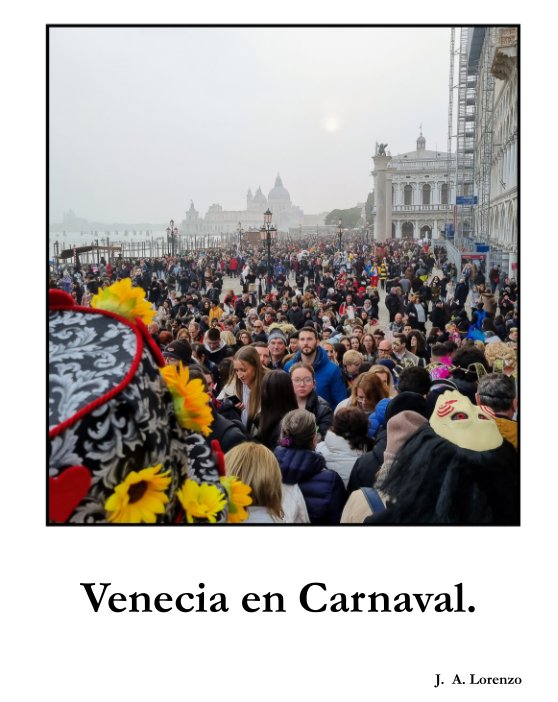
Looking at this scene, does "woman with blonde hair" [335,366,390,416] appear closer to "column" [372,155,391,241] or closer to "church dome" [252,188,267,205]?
"column" [372,155,391,241]

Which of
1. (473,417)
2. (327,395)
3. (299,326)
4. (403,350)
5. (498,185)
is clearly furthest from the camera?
(498,185)

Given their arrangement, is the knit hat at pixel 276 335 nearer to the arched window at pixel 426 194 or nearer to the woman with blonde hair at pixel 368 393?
the woman with blonde hair at pixel 368 393

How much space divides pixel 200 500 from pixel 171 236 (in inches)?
216

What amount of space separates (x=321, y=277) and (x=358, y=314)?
0.99 meters

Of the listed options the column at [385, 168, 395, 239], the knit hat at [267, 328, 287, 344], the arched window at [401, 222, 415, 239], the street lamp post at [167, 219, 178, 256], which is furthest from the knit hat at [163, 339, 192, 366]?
the arched window at [401, 222, 415, 239]

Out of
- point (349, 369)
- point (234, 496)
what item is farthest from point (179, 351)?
point (234, 496)

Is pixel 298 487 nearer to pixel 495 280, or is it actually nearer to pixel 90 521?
pixel 90 521

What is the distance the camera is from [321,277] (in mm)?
9828

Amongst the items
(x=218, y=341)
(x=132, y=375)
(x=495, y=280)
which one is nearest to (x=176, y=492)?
(x=132, y=375)

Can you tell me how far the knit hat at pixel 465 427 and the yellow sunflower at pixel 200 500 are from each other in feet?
4.51

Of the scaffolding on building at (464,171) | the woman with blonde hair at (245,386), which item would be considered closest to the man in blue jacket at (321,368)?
the woman with blonde hair at (245,386)

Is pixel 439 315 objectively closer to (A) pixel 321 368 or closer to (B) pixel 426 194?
(B) pixel 426 194

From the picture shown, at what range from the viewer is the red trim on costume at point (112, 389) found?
199 cm

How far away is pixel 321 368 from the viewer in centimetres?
630
